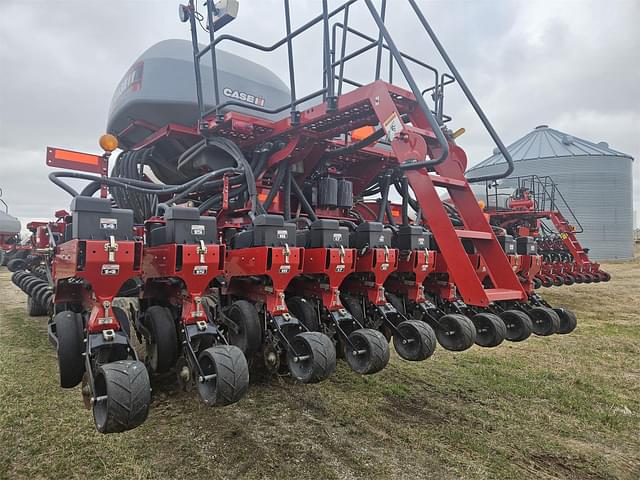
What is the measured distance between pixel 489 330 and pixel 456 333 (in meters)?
0.33

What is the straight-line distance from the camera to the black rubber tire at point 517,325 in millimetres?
3369

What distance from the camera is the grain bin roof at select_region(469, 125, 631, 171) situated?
21.6 m

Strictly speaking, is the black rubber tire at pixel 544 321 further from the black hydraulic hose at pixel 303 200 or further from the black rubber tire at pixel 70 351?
the black rubber tire at pixel 70 351

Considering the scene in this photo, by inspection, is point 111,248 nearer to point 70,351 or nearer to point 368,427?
point 70,351

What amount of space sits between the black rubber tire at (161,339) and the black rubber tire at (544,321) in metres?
2.66

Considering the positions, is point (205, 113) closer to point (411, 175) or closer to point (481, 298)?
point (411, 175)

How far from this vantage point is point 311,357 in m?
2.51

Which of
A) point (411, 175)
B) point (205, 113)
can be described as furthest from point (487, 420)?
point (205, 113)

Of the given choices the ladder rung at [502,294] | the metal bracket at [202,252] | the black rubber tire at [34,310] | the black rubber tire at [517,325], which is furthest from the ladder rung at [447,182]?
the black rubber tire at [34,310]

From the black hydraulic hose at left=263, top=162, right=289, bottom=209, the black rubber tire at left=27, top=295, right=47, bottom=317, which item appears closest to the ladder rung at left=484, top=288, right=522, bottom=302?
the black hydraulic hose at left=263, top=162, right=289, bottom=209

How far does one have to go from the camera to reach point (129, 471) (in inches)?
95.3

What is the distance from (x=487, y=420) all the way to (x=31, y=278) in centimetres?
655

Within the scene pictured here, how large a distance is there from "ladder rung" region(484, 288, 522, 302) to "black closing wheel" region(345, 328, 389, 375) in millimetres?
835

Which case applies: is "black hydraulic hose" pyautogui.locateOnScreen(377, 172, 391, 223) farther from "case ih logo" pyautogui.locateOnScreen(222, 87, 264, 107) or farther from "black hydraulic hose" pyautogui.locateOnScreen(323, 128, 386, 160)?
"case ih logo" pyautogui.locateOnScreen(222, 87, 264, 107)
